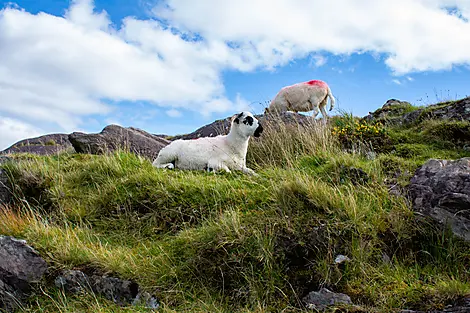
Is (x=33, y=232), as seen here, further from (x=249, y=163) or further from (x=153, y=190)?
(x=249, y=163)

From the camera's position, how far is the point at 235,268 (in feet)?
16.3

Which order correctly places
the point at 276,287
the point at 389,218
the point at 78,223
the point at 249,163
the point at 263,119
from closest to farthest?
the point at 276,287 < the point at 389,218 < the point at 78,223 < the point at 249,163 < the point at 263,119

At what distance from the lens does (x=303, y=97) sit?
47.8 feet

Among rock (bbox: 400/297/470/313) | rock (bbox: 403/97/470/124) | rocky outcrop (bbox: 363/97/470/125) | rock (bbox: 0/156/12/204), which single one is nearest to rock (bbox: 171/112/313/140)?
rocky outcrop (bbox: 363/97/470/125)

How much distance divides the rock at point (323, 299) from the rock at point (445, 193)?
1794 mm

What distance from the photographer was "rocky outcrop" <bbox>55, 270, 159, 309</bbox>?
16.0 feet

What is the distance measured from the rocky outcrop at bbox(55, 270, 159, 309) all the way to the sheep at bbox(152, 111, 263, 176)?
12.0 ft

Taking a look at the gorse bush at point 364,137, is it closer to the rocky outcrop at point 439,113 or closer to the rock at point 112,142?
the rocky outcrop at point 439,113

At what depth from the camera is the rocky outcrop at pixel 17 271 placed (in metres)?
5.27

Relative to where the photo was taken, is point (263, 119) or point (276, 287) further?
point (263, 119)

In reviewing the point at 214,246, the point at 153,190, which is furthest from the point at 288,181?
the point at 153,190

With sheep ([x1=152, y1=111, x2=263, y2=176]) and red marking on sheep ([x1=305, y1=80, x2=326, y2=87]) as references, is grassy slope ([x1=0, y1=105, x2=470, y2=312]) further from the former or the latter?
red marking on sheep ([x1=305, y1=80, x2=326, y2=87])

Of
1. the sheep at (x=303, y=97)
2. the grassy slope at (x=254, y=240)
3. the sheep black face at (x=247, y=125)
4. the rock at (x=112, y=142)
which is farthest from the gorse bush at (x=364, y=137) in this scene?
the rock at (x=112, y=142)

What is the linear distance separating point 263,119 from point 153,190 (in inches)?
228
